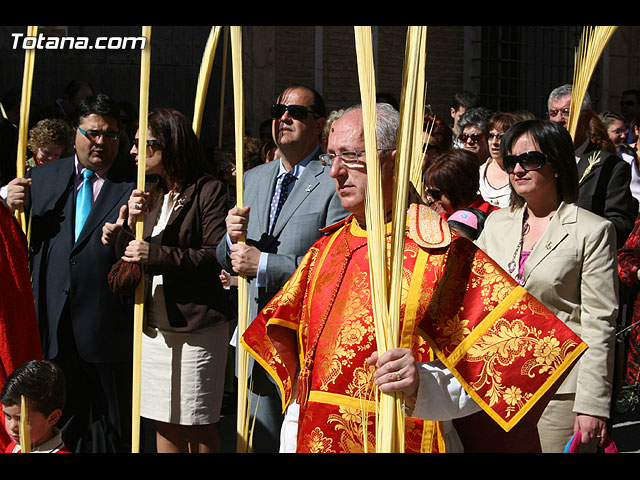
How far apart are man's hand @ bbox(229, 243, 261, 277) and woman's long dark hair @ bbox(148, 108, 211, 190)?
676mm

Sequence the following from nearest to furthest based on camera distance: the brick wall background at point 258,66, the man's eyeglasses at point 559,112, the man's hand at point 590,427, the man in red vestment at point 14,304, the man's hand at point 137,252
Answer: the man's hand at point 590,427 < the man in red vestment at point 14,304 < the man's hand at point 137,252 < the man's eyeglasses at point 559,112 < the brick wall background at point 258,66

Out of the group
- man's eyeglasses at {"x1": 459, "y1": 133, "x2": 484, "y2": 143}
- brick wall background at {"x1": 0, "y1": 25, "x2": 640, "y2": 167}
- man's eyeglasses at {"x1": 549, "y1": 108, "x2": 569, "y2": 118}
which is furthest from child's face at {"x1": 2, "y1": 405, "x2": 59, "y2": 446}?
brick wall background at {"x1": 0, "y1": 25, "x2": 640, "y2": 167}

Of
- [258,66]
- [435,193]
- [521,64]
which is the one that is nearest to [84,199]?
[435,193]

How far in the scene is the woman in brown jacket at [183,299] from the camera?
13.2ft

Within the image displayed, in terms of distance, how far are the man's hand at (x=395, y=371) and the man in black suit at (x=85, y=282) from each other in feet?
7.11

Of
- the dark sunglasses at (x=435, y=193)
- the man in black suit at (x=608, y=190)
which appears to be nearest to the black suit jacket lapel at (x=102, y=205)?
the dark sunglasses at (x=435, y=193)

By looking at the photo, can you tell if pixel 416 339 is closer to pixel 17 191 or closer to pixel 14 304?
pixel 14 304

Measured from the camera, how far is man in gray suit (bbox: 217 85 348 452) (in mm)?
3623

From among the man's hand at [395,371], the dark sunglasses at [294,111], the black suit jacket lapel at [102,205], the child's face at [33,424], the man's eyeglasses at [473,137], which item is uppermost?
the man's eyeglasses at [473,137]

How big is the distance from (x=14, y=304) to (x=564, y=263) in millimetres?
1980

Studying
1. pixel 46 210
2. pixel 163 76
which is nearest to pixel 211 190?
pixel 46 210

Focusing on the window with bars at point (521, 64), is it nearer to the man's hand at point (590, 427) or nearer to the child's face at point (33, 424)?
the man's hand at point (590, 427)

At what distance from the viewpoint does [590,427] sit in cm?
309

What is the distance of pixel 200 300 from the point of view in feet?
13.3
